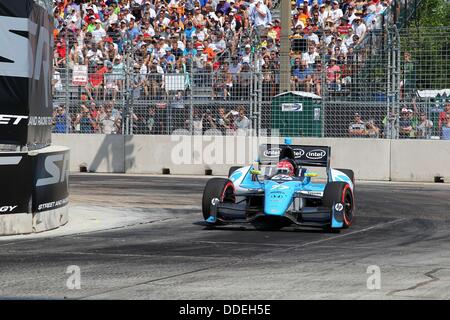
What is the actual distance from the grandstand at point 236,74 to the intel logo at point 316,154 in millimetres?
7539

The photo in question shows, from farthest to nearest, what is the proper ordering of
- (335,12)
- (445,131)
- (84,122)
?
(335,12), (84,122), (445,131)

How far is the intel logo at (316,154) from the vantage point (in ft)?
49.3

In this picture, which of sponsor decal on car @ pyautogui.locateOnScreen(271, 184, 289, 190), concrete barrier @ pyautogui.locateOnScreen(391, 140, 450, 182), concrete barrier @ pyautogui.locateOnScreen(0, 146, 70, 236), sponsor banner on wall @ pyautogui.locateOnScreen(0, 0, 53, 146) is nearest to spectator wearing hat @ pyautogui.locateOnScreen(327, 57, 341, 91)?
concrete barrier @ pyautogui.locateOnScreen(391, 140, 450, 182)

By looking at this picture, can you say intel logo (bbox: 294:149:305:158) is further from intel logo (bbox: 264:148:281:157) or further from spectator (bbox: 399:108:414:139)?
spectator (bbox: 399:108:414:139)

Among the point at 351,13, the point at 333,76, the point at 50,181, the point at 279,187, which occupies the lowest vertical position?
the point at 279,187

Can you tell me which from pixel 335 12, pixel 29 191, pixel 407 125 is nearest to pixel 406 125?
pixel 407 125

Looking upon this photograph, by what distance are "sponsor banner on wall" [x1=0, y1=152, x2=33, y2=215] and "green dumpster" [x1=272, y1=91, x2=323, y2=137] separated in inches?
Result: 443

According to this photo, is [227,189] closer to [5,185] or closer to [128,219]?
[128,219]

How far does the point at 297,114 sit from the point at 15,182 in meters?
11.7

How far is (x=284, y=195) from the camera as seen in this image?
13.6 meters

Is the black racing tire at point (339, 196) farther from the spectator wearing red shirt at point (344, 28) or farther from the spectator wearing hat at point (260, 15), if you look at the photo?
the spectator wearing hat at point (260, 15)

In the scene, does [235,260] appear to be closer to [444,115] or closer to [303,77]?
[444,115]

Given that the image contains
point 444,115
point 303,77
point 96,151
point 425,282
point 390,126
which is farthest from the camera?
point 96,151
